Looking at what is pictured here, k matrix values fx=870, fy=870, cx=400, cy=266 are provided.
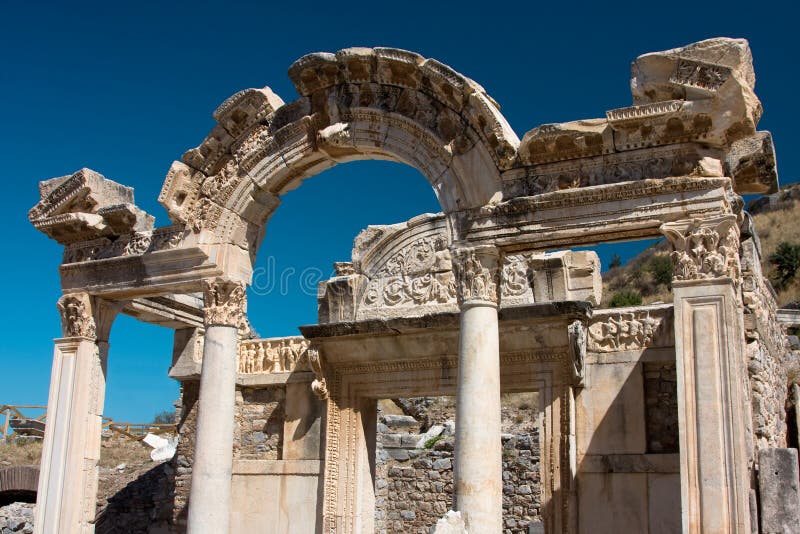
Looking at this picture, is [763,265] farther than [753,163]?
Yes

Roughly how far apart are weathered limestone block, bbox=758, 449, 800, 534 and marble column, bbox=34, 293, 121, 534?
806 cm

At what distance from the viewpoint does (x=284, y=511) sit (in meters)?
13.4

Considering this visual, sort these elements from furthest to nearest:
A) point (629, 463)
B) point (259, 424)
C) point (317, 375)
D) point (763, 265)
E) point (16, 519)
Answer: point (763, 265), point (16, 519), point (259, 424), point (317, 375), point (629, 463)

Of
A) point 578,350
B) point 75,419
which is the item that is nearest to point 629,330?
point 578,350

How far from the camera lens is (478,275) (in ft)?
30.5

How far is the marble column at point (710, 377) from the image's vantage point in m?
7.70

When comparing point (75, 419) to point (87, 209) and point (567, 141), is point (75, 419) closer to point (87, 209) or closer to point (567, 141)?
point (87, 209)

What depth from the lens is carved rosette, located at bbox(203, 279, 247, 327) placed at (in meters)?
10.8

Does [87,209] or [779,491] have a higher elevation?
[87,209]

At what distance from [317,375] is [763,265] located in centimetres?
2827

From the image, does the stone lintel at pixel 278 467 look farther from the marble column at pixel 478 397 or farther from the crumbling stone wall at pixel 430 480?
the marble column at pixel 478 397

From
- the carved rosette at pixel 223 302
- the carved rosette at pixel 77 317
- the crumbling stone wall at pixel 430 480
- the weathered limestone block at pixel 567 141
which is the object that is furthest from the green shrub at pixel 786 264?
the carved rosette at pixel 77 317

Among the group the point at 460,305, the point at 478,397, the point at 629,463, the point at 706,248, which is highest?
the point at 706,248

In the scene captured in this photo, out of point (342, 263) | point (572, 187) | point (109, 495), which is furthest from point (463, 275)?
point (109, 495)
